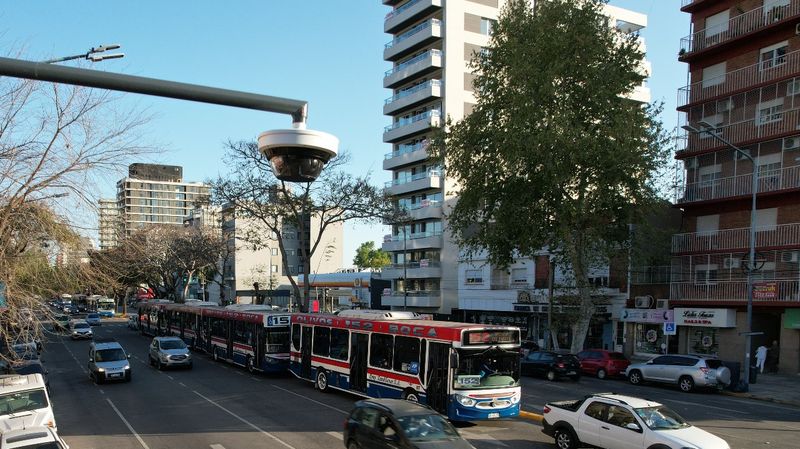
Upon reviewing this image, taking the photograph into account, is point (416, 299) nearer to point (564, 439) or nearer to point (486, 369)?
point (486, 369)

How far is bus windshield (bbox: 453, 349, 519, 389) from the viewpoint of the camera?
57.0 ft

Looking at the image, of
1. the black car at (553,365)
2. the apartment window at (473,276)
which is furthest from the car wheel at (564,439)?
the apartment window at (473,276)

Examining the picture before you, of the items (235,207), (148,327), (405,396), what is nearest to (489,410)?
(405,396)

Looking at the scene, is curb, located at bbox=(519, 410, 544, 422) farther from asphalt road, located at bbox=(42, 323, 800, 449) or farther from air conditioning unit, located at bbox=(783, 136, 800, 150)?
air conditioning unit, located at bbox=(783, 136, 800, 150)

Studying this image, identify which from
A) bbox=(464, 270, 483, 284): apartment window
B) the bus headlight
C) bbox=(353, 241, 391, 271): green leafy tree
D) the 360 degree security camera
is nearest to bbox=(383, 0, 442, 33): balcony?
bbox=(464, 270, 483, 284): apartment window

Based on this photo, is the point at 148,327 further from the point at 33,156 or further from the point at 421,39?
the point at 33,156

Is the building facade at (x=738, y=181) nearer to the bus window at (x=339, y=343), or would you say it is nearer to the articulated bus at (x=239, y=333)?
the bus window at (x=339, y=343)

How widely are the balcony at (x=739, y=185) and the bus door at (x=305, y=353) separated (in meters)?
25.0

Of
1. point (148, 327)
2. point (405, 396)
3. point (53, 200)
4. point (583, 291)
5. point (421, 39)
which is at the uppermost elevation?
point (421, 39)

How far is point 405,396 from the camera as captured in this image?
62.5ft

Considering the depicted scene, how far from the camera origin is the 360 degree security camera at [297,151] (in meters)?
4.43

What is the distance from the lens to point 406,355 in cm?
1928

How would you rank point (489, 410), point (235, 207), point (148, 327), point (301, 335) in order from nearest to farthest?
point (489, 410) < point (301, 335) < point (235, 207) < point (148, 327)

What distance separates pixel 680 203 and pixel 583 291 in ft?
30.3
